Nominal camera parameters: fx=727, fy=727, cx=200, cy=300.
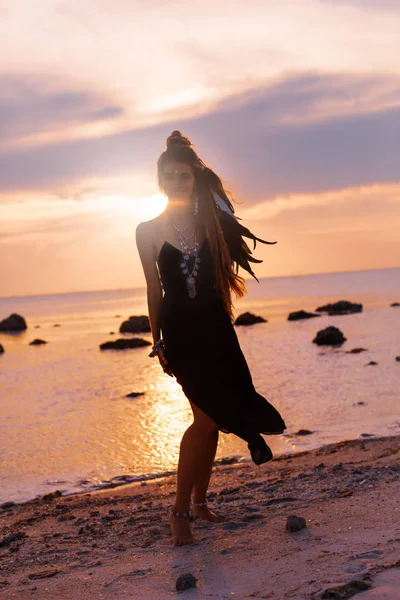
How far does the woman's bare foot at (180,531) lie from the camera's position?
4.62m

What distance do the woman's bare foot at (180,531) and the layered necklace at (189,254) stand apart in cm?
147

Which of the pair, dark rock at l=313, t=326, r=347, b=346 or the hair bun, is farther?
dark rock at l=313, t=326, r=347, b=346

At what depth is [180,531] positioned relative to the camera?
4680mm

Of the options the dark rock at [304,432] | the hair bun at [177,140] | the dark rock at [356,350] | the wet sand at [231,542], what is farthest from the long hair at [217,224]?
the dark rock at [356,350]

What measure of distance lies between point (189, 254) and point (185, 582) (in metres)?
2.05

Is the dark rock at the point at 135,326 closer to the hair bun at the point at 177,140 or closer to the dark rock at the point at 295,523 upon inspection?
the hair bun at the point at 177,140

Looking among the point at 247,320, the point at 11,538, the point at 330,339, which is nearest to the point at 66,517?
the point at 11,538

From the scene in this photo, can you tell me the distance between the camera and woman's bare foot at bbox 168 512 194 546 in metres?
4.62

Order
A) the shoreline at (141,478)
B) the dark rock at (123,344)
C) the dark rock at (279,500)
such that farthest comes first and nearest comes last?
the dark rock at (123,344), the shoreline at (141,478), the dark rock at (279,500)

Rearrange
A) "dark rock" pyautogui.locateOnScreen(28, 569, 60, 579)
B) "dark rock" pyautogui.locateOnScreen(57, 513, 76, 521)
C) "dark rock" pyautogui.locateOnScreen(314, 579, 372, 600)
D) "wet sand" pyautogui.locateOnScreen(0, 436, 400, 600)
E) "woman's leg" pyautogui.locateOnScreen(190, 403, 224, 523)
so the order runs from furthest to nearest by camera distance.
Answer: "dark rock" pyautogui.locateOnScreen(57, 513, 76, 521), "woman's leg" pyautogui.locateOnScreen(190, 403, 224, 523), "dark rock" pyautogui.locateOnScreen(28, 569, 60, 579), "wet sand" pyautogui.locateOnScreen(0, 436, 400, 600), "dark rock" pyautogui.locateOnScreen(314, 579, 372, 600)

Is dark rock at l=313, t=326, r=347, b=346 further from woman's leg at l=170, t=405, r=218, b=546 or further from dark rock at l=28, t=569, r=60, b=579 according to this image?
dark rock at l=28, t=569, r=60, b=579

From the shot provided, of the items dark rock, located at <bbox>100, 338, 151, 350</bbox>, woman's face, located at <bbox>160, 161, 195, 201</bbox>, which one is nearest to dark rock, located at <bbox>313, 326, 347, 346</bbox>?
dark rock, located at <bbox>100, 338, 151, 350</bbox>

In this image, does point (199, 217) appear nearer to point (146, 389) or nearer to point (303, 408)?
point (303, 408)

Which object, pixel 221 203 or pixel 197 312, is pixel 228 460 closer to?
pixel 197 312
